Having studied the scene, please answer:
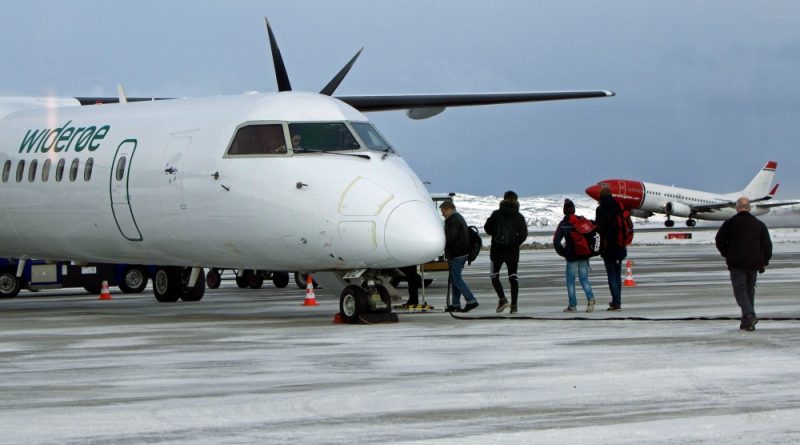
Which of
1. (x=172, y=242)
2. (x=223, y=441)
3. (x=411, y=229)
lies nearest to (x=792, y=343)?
(x=411, y=229)

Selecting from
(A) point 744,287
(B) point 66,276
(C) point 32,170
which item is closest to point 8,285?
(B) point 66,276

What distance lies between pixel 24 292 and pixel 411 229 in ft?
67.4

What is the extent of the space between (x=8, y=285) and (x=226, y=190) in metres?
13.7

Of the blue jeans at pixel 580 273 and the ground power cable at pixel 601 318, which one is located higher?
the blue jeans at pixel 580 273

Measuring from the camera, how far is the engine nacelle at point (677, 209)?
9630 centimetres

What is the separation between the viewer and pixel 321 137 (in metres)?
17.7

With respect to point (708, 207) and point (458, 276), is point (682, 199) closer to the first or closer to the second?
point (708, 207)

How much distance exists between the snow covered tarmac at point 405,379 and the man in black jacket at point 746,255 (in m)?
0.38

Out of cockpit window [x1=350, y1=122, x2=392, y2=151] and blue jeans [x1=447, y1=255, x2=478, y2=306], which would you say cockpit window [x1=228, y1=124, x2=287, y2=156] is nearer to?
cockpit window [x1=350, y1=122, x2=392, y2=151]

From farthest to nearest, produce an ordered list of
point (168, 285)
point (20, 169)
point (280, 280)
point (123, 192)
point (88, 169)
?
1. point (280, 280)
2. point (168, 285)
3. point (20, 169)
4. point (88, 169)
5. point (123, 192)

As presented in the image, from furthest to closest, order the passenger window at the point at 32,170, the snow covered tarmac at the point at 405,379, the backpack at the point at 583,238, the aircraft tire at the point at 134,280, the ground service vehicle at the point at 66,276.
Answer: the aircraft tire at the point at 134,280, the ground service vehicle at the point at 66,276, the passenger window at the point at 32,170, the backpack at the point at 583,238, the snow covered tarmac at the point at 405,379

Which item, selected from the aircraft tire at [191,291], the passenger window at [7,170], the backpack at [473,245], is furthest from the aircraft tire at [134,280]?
the backpack at [473,245]

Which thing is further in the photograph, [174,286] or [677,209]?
Answer: [677,209]

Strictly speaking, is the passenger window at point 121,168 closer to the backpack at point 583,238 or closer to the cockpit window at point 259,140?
the cockpit window at point 259,140
